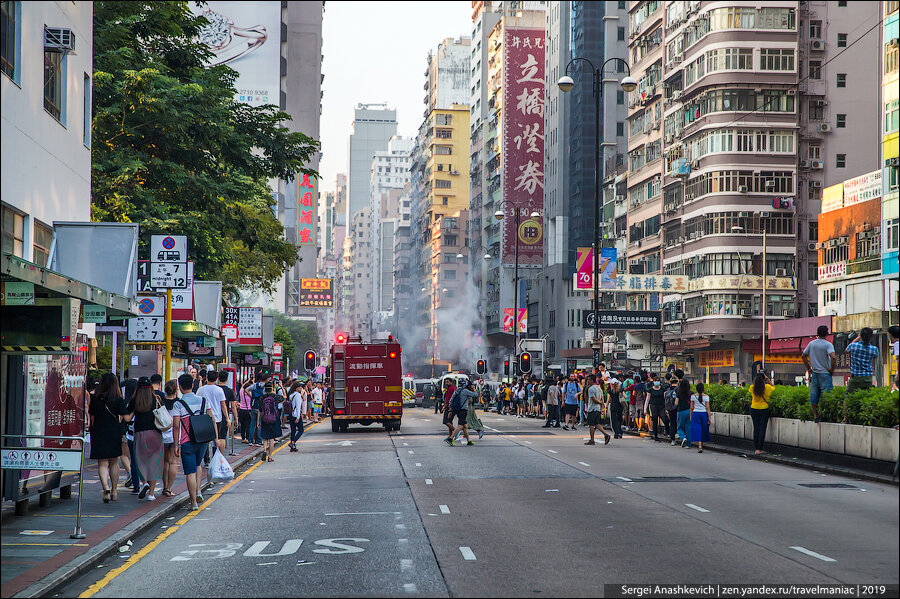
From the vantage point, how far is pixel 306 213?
126 meters

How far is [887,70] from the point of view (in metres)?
5.64

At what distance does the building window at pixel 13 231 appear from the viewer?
59.4 feet

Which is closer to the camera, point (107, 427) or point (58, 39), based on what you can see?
point (107, 427)

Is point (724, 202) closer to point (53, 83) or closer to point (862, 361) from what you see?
point (862, 361)

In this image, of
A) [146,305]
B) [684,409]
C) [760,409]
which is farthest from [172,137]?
[760,409]

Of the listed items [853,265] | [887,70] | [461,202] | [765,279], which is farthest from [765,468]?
[461,202]

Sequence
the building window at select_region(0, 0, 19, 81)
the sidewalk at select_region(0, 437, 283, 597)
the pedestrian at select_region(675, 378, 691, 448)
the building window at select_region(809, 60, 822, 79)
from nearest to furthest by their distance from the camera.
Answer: the building window at select_region(809, 60, 822, 79)
the sidewalk at select_region(0, 437, 283, 597)
the building window at select_region(0, 0, 19, 81)
the pedestrian at select_region(675, 378, 691, 448)

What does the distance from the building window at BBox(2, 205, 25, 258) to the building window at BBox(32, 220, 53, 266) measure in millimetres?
590

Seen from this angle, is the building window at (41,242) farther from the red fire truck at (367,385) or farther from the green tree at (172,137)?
the red fire truck at (367,385)

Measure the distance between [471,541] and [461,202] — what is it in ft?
522

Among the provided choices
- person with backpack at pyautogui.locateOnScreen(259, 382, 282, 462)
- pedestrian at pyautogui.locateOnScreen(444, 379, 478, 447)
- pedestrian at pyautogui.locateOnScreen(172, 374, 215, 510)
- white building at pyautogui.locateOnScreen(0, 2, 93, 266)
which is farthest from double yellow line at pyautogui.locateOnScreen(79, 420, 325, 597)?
pedestrian at pyautogui.locateOnScreen(444, 379, 478, 447)

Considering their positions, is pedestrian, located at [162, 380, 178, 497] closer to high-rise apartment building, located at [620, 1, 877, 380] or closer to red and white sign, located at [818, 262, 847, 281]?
high-rise apartment building, located at [620, 1, 877, 380]

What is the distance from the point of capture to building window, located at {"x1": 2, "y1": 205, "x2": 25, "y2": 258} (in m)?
18.1

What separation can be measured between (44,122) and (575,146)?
3381 inches
